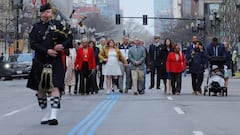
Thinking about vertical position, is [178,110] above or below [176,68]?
below

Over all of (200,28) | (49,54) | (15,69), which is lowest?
(15,69)

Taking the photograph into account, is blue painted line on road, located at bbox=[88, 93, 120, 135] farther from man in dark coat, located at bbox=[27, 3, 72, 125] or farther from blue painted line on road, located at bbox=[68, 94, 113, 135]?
man in dark coat, located at bbox=[27, 3, 72, 125]

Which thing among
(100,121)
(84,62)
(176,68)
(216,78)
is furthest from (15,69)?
(100,121)

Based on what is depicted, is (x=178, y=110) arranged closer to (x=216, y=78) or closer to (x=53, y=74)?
(x=53, y=74)

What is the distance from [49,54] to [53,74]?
1.23ft

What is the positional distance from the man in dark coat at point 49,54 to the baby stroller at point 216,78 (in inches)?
423

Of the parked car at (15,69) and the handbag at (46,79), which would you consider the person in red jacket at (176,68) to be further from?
the parked car at (15,69)

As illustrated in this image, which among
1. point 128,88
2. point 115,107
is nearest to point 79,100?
point 115,107

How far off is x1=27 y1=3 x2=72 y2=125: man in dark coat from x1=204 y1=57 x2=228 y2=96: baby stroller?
10748mm

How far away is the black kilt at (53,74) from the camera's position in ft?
41.8

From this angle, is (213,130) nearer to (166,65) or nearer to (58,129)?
(58,129)

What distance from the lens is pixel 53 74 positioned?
41.8 feet

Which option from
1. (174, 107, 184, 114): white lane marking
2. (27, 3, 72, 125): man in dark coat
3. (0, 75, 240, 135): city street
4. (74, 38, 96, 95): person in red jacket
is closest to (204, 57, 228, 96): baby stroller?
(0, 75, 240, 135): city street

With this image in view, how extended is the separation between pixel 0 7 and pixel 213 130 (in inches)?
2368
